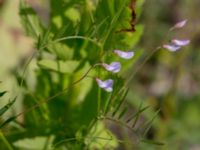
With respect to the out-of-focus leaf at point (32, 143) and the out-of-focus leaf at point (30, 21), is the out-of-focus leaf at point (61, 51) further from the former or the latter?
the out-of-focus leaf at point (32, 143)

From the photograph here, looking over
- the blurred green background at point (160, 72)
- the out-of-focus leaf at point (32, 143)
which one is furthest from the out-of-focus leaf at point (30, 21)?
the blurred green background at point (160, 72)

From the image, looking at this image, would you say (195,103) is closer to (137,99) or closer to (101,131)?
(137,99)

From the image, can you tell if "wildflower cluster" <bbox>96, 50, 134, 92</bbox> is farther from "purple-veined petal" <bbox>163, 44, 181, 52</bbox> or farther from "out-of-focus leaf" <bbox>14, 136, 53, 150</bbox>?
"out-of-focus leaf" <bbox>14, 136, 53, 150</bbox>

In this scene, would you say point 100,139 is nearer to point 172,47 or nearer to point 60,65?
point 60,65

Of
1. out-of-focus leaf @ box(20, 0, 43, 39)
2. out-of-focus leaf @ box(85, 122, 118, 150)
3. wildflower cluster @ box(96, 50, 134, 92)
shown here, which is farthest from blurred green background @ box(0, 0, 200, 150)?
wildflower cluster @ box(96, 50, 134, 92)

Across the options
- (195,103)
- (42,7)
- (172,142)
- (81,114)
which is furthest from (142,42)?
(81,114)

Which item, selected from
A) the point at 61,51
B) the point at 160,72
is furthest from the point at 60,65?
the point at 160,72
